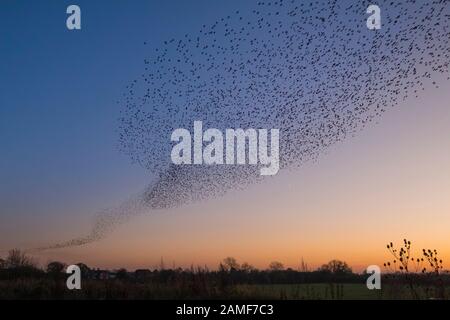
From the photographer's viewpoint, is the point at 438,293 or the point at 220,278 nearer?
the point at 438,293

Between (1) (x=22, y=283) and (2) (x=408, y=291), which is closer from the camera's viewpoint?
(2) (x=408, y=291)

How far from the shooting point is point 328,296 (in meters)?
16.4

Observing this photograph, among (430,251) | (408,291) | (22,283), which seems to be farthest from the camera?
(22,283)

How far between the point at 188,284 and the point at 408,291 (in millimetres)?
6146
